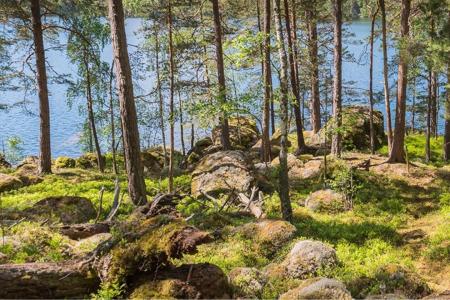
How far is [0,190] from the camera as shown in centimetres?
1658

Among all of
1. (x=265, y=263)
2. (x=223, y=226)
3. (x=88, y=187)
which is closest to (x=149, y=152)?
(x=88, y=187)

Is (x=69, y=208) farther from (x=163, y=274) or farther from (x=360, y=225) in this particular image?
(x=360, y=225)

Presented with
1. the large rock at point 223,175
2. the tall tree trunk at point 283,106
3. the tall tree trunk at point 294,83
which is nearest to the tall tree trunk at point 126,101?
the tall tree trunk at point 283,106

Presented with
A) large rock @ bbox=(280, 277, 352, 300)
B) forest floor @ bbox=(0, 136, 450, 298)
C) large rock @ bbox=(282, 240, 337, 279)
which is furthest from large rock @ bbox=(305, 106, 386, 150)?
large rock @ bbox=(280, 277, 352, 300)

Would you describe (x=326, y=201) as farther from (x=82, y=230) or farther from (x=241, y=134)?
(x=241, y=134)

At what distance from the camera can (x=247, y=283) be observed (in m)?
6.88

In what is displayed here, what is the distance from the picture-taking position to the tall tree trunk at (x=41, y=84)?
735 inches

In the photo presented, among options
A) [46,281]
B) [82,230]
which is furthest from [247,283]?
[82,230]

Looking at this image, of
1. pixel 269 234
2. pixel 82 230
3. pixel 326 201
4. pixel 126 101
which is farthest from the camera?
pixel 326 201

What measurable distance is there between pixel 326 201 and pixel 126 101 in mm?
7719

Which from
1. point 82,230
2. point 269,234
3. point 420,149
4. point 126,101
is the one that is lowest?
point 420,149

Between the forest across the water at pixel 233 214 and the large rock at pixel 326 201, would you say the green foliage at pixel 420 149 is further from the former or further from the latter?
the large rock at pixel 326 201

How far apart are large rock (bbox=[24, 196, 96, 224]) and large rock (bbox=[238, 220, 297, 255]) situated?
4334mm

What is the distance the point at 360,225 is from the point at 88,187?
10375mm
